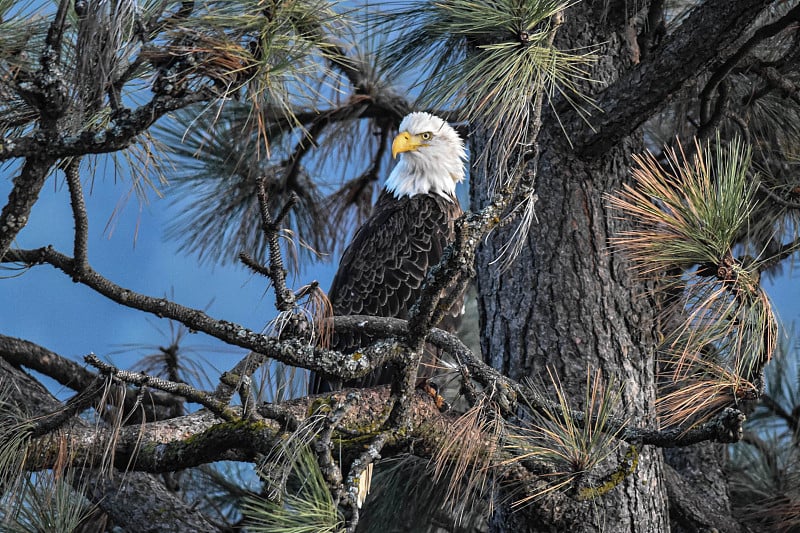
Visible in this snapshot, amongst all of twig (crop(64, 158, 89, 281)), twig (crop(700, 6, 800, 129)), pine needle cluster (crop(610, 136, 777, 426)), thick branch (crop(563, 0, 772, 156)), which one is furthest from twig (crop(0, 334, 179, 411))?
twig (crop(700, 6, 800, 129))

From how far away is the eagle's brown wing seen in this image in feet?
14.1

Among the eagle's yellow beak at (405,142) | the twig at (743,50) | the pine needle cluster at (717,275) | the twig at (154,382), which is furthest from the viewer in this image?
the eagle's yellow beak at (405,142)

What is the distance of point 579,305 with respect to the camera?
315 centimetres

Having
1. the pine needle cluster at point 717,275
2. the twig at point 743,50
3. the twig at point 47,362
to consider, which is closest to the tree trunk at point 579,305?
the twig at point 743,50

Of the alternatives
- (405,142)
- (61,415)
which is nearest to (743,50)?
(405,142)

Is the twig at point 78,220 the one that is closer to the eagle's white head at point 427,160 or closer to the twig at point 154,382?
the twig at point 154,382

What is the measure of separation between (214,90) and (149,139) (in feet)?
1.99

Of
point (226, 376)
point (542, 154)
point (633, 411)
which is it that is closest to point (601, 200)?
point (542, 154)

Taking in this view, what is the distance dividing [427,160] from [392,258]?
1.95 feet

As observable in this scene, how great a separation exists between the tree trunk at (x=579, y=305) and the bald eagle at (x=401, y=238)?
0.89m

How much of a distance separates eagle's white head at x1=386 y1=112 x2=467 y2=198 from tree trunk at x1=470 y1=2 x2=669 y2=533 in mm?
1081

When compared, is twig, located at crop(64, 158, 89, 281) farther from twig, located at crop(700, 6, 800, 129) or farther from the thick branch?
twig, located at crop(700, 6, 800, 129)

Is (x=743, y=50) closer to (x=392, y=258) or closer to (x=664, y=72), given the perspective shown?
(x=664, y=72)

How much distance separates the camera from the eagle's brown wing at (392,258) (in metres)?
4.30
